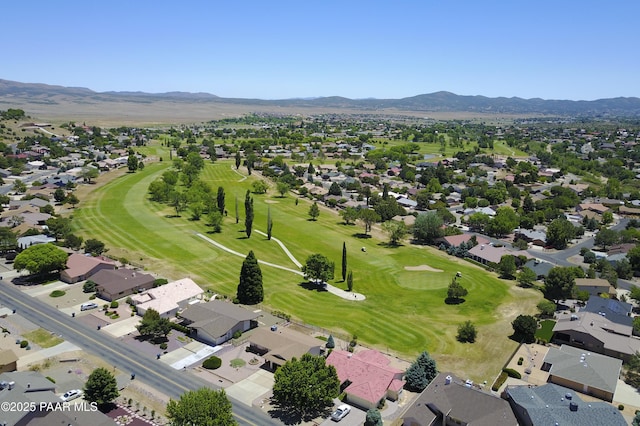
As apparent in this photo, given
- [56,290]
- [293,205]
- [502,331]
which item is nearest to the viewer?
[502,331]

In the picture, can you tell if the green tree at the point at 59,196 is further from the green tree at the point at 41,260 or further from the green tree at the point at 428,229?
the green tree at the point at 428,229

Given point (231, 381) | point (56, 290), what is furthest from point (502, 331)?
point (56, 290)

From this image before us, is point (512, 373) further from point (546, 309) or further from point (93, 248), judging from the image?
point (93, 248)

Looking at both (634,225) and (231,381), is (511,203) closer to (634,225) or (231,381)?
(634,225)

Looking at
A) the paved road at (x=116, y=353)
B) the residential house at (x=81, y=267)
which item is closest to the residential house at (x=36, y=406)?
the paved road at (x=116, y=353)

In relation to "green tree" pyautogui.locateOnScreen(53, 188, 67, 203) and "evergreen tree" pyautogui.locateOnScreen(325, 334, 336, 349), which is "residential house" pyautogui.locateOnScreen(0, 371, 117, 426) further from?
"green tree" pyautogui.locateOnScreen(53, 188, 67, 203)

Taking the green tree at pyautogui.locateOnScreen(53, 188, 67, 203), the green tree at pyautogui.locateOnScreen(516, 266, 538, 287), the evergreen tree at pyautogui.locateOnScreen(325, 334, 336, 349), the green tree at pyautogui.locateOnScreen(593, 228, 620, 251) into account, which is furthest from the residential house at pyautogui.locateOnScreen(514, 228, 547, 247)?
the green tree at pyautogui.locateOnScreen(53, 188, 67, 203)
